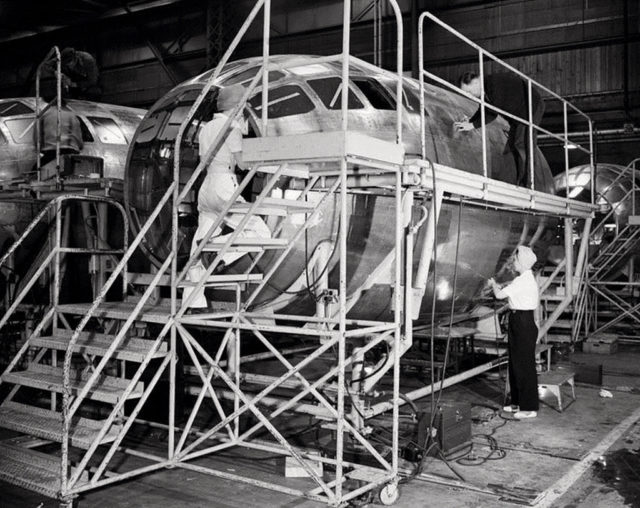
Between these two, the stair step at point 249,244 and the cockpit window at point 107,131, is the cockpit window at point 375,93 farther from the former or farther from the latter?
the cockpit window at point 107,131

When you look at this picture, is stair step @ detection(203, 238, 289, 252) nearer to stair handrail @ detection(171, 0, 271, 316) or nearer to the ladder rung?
stair handrail @ detection(171, 0, 271, 316)

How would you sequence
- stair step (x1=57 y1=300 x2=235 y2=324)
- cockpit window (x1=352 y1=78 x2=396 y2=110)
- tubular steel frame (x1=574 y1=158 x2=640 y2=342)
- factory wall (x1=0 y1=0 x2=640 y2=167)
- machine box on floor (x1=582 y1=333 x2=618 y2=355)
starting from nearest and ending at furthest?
stair step (x1=57 y1=300 x2=235 y2=324) → cockpit window (x1=352 y1=78 x2=396 y2=110) → machine box on floor (x1=582 y1=333 x2=618 y2=355) → tubular steel frame (x1=574 y1=158 x2=640 y2=342) → factory wall (x1=0 y1=0 x2=640 y2=167)

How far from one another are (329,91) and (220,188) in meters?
1.67

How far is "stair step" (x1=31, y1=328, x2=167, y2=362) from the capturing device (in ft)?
Answer: 22.9

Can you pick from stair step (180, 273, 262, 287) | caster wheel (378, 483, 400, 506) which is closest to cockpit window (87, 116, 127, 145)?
stair step (180, 273, 262, 287)

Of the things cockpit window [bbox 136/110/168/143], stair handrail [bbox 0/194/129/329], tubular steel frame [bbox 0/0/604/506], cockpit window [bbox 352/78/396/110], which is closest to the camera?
tubular steel frame [bbox 0/0/604/506]

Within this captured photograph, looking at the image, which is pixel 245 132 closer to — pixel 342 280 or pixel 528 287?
pixel 342 280

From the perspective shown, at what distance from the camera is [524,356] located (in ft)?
32.2

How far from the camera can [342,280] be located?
593cm

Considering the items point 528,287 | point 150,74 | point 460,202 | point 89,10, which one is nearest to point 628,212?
point 528,287

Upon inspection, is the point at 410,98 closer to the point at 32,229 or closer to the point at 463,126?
the point at 463,126

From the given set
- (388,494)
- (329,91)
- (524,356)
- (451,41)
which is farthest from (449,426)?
(451,41)

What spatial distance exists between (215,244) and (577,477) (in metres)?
4.27

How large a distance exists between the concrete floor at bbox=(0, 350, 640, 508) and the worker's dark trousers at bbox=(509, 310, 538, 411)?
0.33 m
